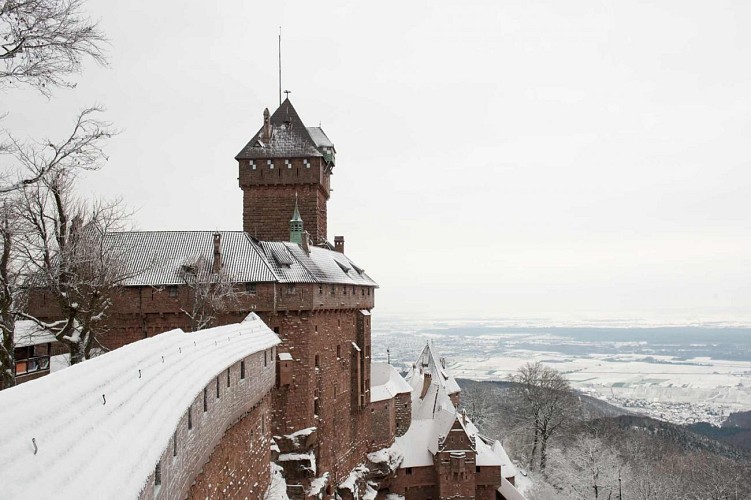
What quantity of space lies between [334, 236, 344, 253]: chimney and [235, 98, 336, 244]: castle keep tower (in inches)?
178

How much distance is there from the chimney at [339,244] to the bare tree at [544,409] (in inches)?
1073

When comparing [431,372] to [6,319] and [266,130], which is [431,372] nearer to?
[266,130]

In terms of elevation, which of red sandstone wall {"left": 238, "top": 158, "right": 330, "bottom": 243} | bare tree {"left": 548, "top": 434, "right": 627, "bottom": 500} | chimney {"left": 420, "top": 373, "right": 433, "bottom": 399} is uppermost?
red sandstone wall {"left": 238, "top": 158, "right": 330, "bottom": 243}

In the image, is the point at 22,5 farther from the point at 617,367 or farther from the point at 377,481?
the point at 617,367

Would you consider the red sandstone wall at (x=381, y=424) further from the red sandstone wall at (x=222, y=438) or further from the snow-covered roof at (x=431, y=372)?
the red sandstone wall at (x=222, y=438)

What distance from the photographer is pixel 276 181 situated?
3306cm

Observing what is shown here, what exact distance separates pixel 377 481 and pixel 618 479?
71.4 ft

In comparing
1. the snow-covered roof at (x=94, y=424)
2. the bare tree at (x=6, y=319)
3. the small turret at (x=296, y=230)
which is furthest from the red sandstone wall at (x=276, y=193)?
the snow-covered roof at (x=94, y=424)

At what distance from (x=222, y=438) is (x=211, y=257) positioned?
53.0ft

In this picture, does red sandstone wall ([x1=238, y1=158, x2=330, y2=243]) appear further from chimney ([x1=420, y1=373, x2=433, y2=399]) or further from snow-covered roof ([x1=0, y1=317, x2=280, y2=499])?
snow-covered roof ([x1=0, y1=317, x2=280, y2=499])

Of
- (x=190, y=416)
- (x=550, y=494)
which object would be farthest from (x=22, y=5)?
(x=550, y=494)

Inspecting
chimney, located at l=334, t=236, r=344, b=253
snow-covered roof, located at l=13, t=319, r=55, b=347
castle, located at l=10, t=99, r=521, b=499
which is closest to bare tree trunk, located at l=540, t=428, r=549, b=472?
castle, located at l=10, t=99, r=521, b=499

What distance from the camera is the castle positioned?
2498 centimetres

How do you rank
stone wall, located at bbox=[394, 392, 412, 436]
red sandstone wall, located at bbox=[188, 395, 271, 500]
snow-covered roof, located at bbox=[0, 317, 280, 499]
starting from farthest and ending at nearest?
1. stone wall, located at bbox=[394, 392, 412, 436]
2. red sandstone wall, located at bbox=[188, 395, 271, 500]
3. snow-covered roof, located at bbox=[0, 317, 280, 499]
